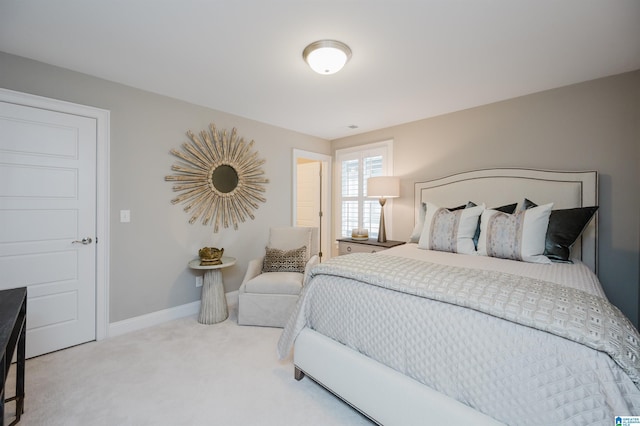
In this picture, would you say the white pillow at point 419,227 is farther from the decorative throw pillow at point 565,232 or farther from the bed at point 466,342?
the decorative throw pillow at point 565,232

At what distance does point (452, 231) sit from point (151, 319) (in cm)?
302

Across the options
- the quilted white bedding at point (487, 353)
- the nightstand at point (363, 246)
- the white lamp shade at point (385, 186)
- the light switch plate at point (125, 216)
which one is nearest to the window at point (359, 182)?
the white lamp shade at point (385, 186)

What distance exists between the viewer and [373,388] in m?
1.46

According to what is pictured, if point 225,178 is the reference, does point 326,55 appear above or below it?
above

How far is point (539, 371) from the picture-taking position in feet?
3.36

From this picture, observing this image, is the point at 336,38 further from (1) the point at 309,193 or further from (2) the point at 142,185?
(1) the point at 309,193

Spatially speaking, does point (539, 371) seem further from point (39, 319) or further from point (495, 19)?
point (39, 319)

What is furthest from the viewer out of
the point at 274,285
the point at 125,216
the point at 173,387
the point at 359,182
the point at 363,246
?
the point at 359,182

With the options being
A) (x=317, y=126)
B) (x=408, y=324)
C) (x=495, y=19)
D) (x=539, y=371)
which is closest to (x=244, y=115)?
(x=317, y=126)

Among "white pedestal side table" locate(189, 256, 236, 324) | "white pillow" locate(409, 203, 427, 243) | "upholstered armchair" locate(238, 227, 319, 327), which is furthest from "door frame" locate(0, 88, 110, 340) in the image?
"white pillow" locate(409, 203, 427, 243)

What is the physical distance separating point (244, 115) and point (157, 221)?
1.59 metres

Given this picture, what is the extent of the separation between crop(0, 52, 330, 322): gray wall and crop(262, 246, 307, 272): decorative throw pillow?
0.60m

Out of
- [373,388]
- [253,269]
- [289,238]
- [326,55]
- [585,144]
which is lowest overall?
[373,388]

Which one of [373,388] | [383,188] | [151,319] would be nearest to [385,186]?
[383,188]
